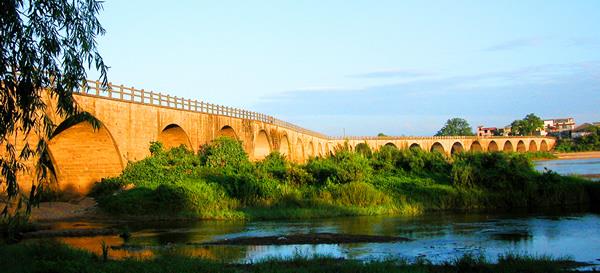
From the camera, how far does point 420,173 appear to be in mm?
38938

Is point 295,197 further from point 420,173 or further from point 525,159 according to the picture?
point 525,159

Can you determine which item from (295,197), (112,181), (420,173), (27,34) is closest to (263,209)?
(295,197)

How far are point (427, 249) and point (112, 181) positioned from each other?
62.0ft

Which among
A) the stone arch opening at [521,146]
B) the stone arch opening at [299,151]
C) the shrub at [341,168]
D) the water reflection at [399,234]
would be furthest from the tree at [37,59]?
the stone arch opening at [521,146]

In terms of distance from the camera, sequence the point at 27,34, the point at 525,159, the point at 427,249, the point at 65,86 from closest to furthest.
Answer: the point at 27,34, the point at 65,86, the point at 427,249, the point at 525,159

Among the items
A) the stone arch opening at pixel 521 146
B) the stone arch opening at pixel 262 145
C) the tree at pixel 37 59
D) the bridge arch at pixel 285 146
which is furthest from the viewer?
the stone arch opening at pixel 521 146

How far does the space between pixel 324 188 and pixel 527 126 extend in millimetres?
163173

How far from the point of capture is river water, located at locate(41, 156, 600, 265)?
1827cm

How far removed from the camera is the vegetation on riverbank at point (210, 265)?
1278cm

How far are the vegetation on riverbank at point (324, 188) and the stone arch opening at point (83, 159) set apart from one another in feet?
2.45

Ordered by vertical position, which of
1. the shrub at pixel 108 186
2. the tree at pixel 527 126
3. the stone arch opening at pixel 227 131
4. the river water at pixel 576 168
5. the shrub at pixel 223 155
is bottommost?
the river water at pixel 576 168

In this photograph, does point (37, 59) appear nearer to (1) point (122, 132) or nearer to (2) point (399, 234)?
(2) point (399, 234)

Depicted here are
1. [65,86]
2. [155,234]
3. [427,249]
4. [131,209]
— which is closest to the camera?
[65,86]

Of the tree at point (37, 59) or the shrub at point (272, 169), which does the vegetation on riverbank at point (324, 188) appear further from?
the tree at point (37, 59)
